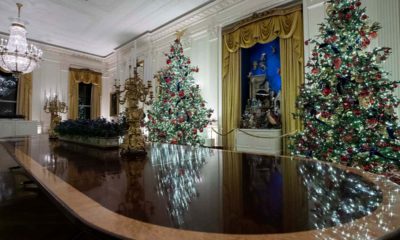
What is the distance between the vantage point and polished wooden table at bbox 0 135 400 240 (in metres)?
0.48

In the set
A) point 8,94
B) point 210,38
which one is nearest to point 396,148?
point 210,38

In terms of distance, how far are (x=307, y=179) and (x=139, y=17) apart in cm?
636

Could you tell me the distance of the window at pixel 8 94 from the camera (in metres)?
7.59

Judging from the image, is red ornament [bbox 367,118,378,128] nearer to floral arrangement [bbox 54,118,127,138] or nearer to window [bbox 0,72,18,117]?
floral arrangement [bbox 54,118,127,138]

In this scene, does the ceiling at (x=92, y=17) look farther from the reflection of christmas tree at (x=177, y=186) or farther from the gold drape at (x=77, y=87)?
the reflection of christmas tree at (x=177, y=186)

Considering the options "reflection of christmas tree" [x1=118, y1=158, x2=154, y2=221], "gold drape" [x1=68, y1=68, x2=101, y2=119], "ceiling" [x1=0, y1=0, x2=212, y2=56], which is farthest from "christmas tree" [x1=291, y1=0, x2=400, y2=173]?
"gold drape" [x1=68, y1=68, x2=101, y2=119]

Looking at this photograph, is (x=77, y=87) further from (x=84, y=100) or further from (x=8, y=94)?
(x=8, y=94)

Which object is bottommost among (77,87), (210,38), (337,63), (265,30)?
(337,63)

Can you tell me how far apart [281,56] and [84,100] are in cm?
833

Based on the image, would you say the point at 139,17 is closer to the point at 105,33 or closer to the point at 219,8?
the point at 105,33

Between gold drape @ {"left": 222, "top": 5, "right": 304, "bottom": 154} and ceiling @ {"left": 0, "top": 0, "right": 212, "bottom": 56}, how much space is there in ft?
4.61

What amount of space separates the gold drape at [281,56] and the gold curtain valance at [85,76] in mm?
6563

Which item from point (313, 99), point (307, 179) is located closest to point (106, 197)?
point (307, 179)

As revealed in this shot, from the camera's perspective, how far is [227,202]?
70 centimetres
